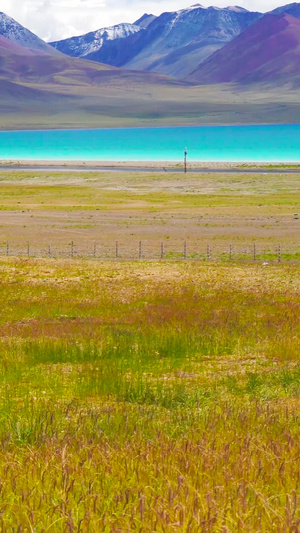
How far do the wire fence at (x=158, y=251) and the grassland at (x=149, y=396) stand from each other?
1380 mm

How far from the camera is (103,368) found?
13656 mm

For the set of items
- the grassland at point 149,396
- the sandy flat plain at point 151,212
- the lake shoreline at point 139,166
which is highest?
the lake shoreline at point 139,166

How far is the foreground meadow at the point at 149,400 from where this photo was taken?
504cm

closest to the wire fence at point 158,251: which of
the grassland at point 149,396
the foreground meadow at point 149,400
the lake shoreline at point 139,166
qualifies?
the grassland at point 149,396

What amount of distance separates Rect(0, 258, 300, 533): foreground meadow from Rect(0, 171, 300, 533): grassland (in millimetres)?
29

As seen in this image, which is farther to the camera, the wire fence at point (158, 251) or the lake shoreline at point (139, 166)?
the lake shoreline at point (139, 166)

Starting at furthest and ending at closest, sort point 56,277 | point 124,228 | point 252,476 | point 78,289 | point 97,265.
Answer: point 124,228
point 97,265
point 56,277
point 78,289
point 252,476

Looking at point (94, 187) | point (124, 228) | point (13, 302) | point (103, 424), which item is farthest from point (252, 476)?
point (94, 187)

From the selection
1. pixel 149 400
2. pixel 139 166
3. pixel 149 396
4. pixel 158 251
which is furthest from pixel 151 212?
pixel 139 166

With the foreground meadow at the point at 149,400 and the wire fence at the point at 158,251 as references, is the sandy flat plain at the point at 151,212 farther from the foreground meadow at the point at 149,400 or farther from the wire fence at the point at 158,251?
the foreground meadow at the point at 149,400

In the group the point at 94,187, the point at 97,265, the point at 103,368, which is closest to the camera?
the point at 103,368

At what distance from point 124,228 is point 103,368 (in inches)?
1568

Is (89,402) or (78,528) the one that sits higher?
(78,528)

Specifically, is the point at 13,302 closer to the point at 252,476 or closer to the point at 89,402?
the point at 89,402
